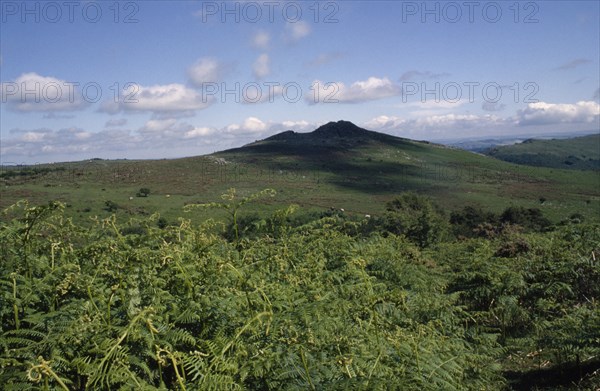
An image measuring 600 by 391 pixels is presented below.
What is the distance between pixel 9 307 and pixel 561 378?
6735 millimetres

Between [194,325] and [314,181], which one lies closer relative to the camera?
[194,325]

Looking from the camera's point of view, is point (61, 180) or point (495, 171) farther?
point (495, 171)

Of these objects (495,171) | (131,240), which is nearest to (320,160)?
(495,171)

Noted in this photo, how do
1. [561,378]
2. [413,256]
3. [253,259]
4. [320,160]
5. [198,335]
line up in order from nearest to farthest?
1. [198,335]
2. [253,259]
3. [561,378]
4. [413,256]
5. [320,160]

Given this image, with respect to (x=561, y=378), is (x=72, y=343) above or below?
above

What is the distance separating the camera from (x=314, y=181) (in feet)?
352

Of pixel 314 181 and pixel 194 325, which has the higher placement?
pixel 194 325

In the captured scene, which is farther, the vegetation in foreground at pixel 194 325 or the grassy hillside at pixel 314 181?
the grassy hillside at pixel 314 181

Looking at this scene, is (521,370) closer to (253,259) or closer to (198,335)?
(253,259)

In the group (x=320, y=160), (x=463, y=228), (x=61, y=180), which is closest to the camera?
(x=463, y=228)

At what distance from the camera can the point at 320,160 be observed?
13175 centimetres

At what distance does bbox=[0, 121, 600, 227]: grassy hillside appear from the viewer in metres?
75.2

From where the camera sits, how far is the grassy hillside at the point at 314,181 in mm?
75250

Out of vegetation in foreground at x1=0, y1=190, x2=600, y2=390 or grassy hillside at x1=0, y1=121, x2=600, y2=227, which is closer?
vegetation in foreground at x1=0, y1=190, x2=600, y2=390
